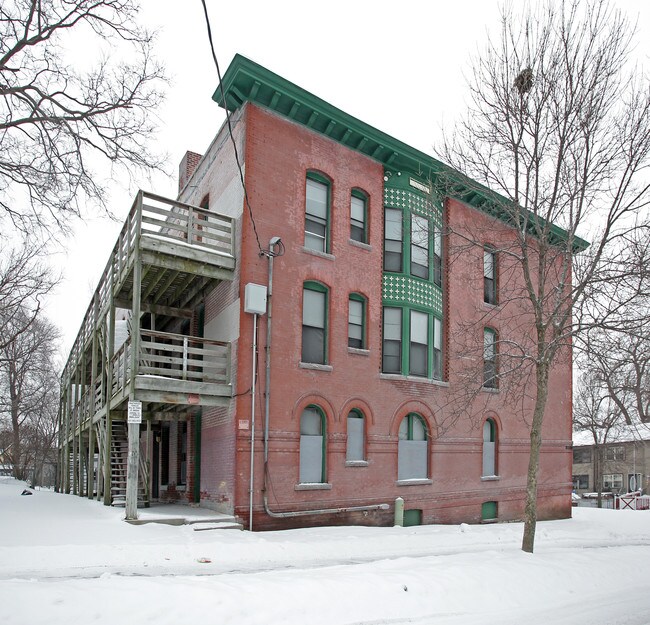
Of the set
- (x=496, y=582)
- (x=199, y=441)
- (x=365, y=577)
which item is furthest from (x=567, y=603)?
(x=199, y=441)

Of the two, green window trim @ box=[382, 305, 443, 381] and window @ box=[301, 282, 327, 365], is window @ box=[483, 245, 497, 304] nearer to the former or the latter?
green window trim @ box=[382, 305, 443, 381]

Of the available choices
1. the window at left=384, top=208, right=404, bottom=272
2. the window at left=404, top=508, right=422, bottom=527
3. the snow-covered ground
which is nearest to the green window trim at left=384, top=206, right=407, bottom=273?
the window at left=384, top=208, right=404, bottom=272

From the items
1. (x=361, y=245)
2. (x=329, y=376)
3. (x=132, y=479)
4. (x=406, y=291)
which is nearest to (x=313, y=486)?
(x=329, y=376)

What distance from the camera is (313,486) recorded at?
16797mm

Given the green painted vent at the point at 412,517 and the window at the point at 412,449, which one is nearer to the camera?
the green painted vent at the point at 412,517

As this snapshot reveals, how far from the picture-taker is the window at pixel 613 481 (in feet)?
195

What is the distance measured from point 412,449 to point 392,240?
6.54 meters

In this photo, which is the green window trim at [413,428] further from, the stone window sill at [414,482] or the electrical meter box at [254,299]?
the electrical meter box at [254,299]

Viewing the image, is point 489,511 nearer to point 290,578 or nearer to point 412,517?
point 412,517

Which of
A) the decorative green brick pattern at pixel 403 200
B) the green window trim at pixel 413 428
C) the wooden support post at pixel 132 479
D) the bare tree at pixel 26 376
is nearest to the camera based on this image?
the wooden support post at pixel 132 479

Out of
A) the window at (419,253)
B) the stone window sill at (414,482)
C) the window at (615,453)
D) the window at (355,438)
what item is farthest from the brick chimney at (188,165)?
the window at (615,453)

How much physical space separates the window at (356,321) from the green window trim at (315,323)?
1.04m

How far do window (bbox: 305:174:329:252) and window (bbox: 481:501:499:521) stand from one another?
10782mm

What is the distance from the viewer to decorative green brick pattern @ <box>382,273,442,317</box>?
65.1 ft
